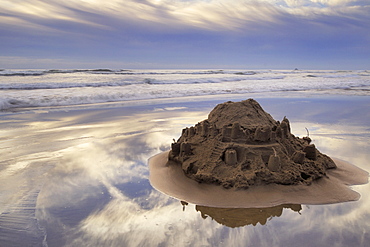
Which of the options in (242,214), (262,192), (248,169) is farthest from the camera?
(248,169)

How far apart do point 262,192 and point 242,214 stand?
41 cm

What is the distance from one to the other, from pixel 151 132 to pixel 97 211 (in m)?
3.22

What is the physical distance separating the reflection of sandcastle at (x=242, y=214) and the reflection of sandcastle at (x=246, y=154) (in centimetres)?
31

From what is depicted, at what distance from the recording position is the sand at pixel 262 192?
2.68 m

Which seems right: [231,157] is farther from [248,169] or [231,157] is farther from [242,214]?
[242,214]

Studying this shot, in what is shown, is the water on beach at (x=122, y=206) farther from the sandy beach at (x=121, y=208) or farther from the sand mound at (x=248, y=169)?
the sand mound at (x=248, y=169)

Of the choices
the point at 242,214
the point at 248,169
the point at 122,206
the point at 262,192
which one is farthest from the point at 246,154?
the point at 122,206

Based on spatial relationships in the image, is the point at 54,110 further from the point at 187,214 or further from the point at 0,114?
the point at 187,214

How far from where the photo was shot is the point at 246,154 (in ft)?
10.0

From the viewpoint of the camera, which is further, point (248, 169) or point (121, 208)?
point (248, 169)

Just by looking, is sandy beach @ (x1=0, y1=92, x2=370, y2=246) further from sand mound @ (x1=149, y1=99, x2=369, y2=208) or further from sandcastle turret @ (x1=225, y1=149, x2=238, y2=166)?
sandcastle turret @ (x1=225, y1=149, x2=238, y2=166)

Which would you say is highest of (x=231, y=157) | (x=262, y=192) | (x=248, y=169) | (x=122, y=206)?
(x=231, y=157)

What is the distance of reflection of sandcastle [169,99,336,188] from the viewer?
9.55ft

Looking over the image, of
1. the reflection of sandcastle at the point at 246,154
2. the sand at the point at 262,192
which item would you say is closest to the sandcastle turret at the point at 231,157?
the reflection of sandcastle at the point at 246,154
